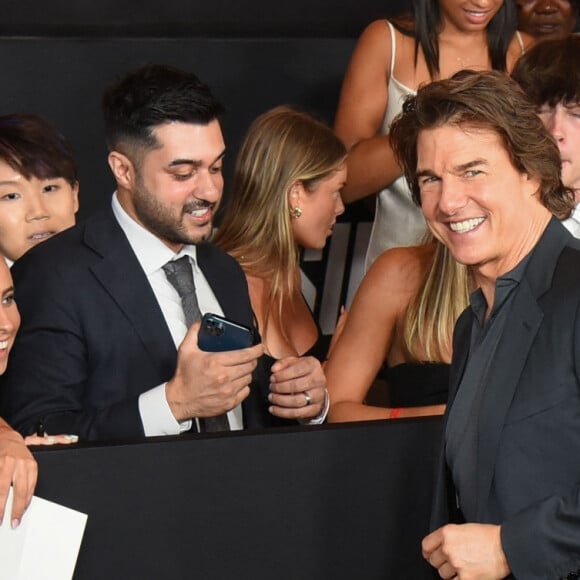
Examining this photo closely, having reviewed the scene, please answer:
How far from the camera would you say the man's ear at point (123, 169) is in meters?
3.22

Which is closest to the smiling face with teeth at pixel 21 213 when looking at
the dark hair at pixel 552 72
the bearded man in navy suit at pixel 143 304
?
the bearded man in navy suit at pixel 143 304

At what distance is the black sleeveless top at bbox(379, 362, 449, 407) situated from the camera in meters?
3.20

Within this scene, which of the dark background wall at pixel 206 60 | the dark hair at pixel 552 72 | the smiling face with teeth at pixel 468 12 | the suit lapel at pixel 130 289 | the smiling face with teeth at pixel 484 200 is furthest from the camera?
the dark background wall at pixel 206 60

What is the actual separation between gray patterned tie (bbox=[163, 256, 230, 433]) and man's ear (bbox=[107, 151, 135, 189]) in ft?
0.68

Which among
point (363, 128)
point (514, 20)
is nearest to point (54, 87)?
point (363, 128)

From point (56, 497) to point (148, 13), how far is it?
264 cm

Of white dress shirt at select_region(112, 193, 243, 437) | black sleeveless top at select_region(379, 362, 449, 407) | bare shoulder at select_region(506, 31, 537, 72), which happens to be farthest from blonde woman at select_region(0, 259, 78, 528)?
bare shoulder at select_region(506, 31, 537, 72)

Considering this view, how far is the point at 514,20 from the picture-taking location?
168 inches

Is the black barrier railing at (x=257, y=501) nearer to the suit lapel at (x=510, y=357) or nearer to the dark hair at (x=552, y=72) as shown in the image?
the suit lapel at (x=510, y=357)

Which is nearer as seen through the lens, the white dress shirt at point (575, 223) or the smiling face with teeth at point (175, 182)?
the smiling face with teeth at point (175, 182)

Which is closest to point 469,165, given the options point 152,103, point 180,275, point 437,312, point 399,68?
point 437,312

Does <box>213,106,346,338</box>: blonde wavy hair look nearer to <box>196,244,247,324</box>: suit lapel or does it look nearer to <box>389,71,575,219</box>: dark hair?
<box>196,244,247,324</box>: suit lapel

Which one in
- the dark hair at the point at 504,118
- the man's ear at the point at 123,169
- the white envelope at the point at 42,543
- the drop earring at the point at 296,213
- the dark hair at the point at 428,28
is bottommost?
the white envelope at the point at 42,543

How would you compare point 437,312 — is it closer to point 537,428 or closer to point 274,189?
point 274,189
